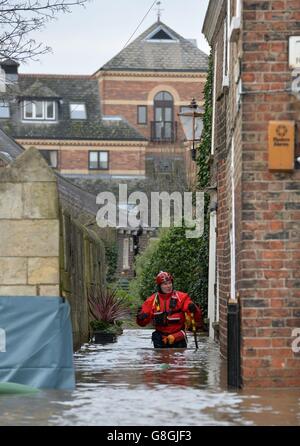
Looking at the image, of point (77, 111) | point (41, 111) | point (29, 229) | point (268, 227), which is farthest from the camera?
point (77, 111)

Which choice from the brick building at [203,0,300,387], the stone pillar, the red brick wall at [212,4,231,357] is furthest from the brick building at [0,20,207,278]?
the brick building at [203,0,300,387]

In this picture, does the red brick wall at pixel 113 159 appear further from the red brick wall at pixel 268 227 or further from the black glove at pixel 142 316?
the red brick wall at pixel 268 227

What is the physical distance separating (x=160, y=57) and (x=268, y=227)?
2810 inches

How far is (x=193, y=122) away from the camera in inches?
1086

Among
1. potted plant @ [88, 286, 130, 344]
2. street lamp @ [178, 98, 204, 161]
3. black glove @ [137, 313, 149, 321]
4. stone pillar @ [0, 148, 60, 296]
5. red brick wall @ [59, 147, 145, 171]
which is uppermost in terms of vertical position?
red brick wall @ [59, 147, 145, 171]

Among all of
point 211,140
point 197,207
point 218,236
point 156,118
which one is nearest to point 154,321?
point 218,236

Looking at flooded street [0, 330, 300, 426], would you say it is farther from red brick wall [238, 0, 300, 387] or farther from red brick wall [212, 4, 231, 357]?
red brick wall [212, 4, 231, 357]

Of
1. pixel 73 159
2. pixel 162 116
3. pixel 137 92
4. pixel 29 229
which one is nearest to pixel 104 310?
pixel 29 229

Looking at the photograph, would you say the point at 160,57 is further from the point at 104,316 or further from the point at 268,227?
the point at 268,227

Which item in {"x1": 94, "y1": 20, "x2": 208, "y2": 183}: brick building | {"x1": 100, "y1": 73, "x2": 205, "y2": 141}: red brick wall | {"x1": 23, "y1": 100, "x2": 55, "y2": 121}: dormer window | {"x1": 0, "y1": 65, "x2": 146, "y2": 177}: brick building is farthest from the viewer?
{"x1": 94, "y1": 20, "x2": 208, "y2": 183}: brick building

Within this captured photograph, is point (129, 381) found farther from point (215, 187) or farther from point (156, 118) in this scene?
point (156, 118)

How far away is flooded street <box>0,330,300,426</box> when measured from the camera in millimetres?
11000

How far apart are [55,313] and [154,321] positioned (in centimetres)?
553

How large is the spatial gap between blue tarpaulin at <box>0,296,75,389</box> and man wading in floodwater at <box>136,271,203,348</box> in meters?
5.04
